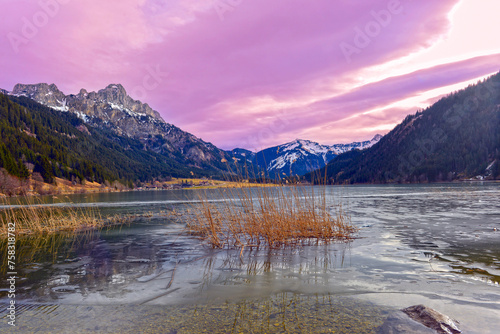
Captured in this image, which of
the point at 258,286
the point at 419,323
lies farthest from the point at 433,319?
the point at 258,286

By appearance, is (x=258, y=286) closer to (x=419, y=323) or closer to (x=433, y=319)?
(x=419, y=323)

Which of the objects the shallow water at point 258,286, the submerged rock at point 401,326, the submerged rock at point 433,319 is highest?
the submerged rock at point 433,319

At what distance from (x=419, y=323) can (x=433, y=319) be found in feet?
0.82

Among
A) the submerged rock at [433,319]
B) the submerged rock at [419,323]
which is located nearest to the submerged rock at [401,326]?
the submerged rock at [419,323]

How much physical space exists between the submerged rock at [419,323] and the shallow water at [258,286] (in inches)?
8.6

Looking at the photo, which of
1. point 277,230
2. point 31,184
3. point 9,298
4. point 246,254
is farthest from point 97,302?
point 31,184

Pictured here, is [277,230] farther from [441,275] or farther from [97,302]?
[97,302]

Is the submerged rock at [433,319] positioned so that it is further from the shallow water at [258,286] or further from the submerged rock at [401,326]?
the shallow water at [258,286]

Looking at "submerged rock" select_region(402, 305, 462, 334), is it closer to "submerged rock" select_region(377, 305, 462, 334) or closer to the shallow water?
"submerged rock" select_region(377, 305, 462, 334)

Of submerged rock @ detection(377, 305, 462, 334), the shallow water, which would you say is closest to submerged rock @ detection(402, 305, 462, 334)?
submerged rock @ detection(377, 305, 462, 334)

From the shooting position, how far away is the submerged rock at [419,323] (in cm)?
465

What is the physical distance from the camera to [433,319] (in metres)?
4.88

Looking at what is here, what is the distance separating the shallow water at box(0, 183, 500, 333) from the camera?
5.29 m

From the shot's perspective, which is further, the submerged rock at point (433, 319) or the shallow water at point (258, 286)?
the shallow water at point (258, 286)
